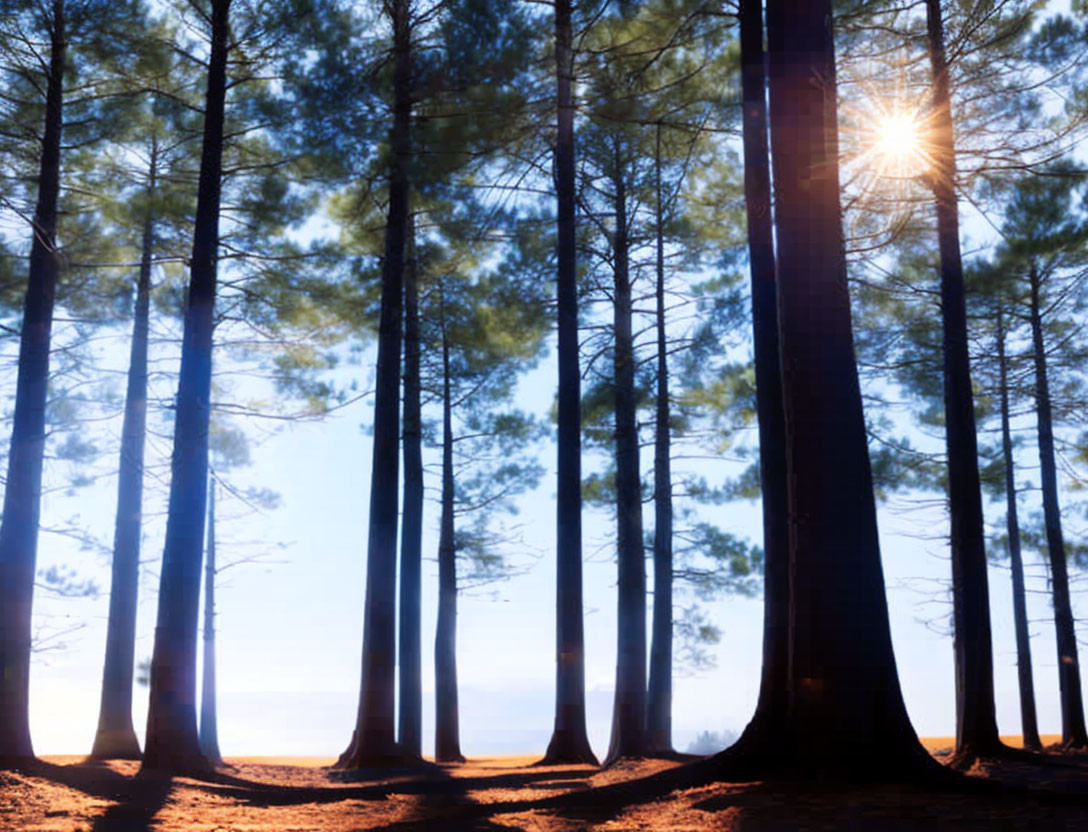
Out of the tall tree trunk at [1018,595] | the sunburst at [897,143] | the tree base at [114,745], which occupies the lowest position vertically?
the tree base at [114,745]

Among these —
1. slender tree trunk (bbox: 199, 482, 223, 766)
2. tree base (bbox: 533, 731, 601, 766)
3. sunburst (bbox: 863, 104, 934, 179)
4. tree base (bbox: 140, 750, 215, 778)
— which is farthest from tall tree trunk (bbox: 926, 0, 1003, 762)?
slender tree trunk (bbox: 199, 482, 223, 766)

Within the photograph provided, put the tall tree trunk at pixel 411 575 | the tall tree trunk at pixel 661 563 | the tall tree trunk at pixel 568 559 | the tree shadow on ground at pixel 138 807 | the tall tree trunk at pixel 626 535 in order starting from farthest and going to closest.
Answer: the tall tree trunk at pixel 411 575, the tall tree trunk at pixel 661 563, the tall tree trunk at pixel 626 535, the tall tree trunk at pixel 568 559, the tree shadow on ground at pixel 138 807

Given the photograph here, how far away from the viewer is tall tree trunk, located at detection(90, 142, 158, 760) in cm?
1585

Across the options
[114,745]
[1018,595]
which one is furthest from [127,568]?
[1018,595]

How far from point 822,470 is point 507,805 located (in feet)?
11.6

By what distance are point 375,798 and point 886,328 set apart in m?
10.3

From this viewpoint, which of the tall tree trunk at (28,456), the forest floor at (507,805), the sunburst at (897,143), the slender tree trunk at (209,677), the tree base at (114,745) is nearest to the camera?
the forest floor at (507,805)

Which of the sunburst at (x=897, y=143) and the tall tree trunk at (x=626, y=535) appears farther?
the tall tree trunk at (x=626, y=535)

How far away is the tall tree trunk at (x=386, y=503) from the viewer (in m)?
13.0

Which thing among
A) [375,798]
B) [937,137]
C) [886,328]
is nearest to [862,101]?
[937,137]

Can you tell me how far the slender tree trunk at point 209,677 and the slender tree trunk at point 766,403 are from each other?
13292mm

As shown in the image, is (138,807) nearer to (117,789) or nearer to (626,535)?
(117,789)

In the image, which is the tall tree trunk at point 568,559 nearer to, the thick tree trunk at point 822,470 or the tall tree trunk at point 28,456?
the thick tree trunk at point 822,470

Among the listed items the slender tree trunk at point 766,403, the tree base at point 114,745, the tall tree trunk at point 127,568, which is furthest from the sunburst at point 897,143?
the tree base at point 114,745
